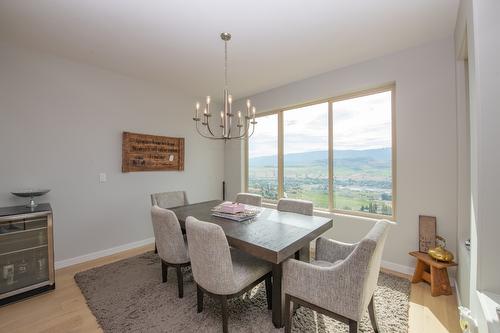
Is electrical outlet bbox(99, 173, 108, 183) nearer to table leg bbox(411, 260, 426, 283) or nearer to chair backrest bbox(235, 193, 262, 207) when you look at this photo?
chair backrest bbox(235, 193, 262, 207)

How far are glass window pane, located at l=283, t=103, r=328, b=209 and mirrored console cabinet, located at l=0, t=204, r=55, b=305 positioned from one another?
10.5 ft

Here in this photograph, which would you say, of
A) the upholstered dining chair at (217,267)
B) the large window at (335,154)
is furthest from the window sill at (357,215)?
the upholstered dining chair at (217,267)

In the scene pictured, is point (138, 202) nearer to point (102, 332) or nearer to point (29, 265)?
point (29, 265)

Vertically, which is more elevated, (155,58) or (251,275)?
(155,58)

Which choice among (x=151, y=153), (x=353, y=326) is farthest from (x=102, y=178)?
(x=353, y=326)

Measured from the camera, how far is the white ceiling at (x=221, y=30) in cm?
185

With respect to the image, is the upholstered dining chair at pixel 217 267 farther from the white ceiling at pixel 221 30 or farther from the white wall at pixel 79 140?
the white wall at pixel 79 140

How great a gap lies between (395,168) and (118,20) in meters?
3.35

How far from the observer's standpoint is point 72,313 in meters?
1.90

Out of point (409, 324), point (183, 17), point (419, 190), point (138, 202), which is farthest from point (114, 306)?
point (419, 190)

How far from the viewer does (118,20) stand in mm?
2010

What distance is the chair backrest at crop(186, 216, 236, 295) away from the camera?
4.87ft

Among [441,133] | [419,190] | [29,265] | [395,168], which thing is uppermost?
[441,133]

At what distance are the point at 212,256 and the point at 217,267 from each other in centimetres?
9
